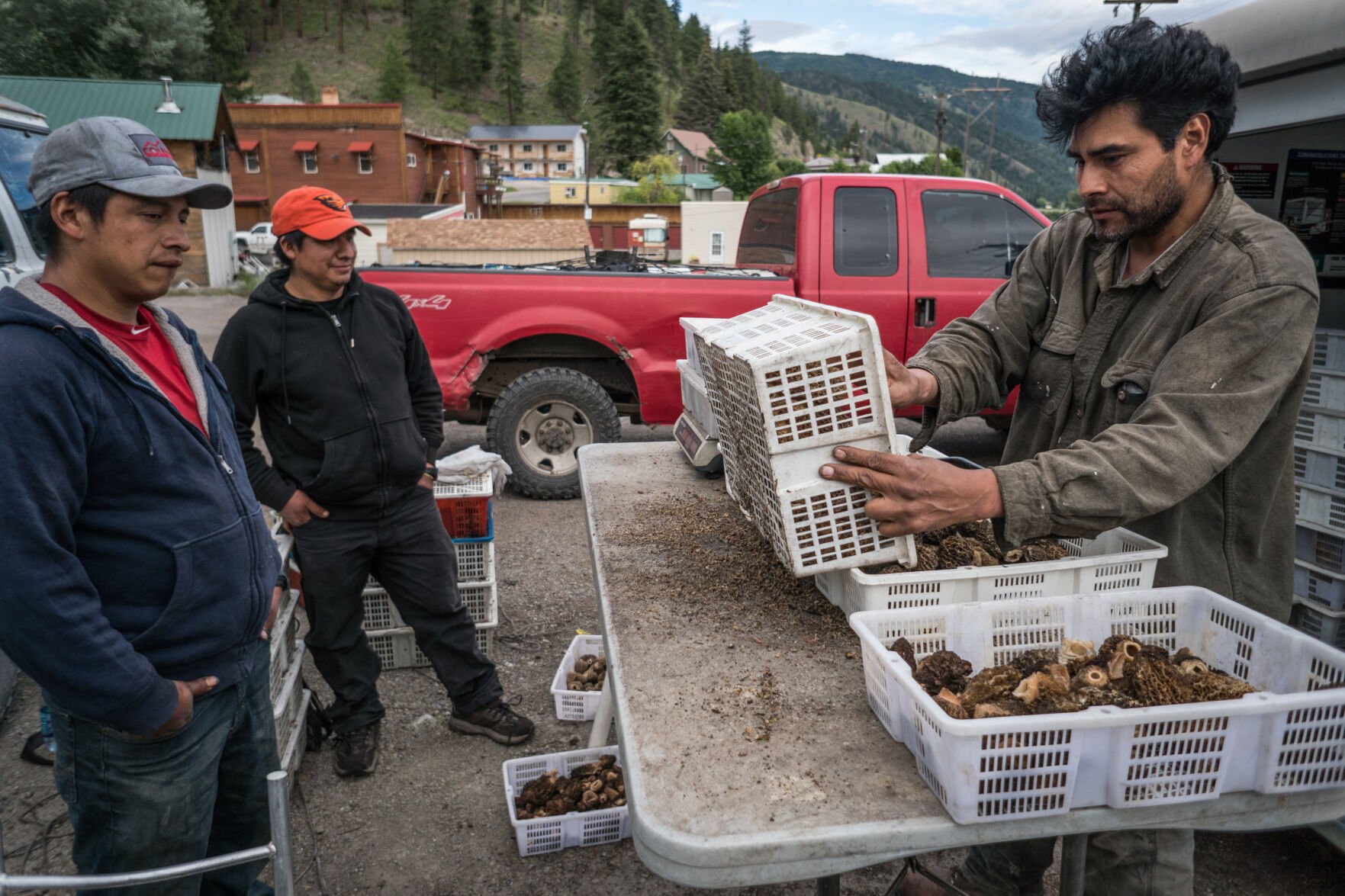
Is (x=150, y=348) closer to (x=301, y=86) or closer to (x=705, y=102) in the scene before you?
(x=301, y=86)

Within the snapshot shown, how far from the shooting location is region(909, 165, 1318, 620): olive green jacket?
1.90 m

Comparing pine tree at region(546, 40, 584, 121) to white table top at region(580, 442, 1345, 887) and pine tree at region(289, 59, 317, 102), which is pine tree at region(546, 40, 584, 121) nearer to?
pine tree at region(289, 59, 317, 102)

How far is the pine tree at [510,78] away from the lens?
110 meters

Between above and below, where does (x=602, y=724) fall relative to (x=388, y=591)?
below

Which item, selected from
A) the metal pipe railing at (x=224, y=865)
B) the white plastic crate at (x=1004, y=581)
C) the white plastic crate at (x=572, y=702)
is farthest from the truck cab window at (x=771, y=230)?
the metal pipe railing at (x=224, y=865)

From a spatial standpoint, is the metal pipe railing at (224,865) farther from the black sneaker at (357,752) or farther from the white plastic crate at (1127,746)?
the black sneaker at (357,752)

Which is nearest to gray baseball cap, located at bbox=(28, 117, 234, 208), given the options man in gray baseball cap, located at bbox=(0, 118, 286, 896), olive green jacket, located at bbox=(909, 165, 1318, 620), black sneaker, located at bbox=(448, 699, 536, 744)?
man in gray baseball cap, located at bbox=(0, 118, 286, 896)

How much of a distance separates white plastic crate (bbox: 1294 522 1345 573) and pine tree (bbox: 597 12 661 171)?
3454 inches

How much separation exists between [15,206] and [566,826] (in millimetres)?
4551

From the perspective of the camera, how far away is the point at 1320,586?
11.8 feet

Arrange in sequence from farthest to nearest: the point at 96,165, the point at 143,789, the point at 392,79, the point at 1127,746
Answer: the point at 392,79 → the point at 143,789 → the point at 96,165 → the point at 1127,746

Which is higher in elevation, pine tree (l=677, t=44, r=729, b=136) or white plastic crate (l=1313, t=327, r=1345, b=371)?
pine tree (l=677, t=44, r=729, b=136)

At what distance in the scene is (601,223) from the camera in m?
47.2

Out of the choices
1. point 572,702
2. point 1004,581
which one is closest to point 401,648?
point 572,702
